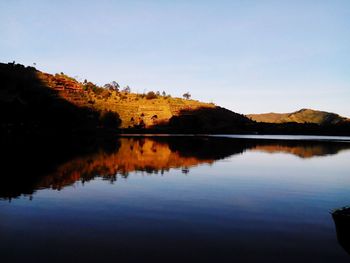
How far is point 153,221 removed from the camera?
19.0 metres

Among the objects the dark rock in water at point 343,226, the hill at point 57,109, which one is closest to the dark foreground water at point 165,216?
the dark rock in water at point 343,226

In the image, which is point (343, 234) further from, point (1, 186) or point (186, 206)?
point (1, 186)

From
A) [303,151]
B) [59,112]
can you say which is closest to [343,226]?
[303,151]

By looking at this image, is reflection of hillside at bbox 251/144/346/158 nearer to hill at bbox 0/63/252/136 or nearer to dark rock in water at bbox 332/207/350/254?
dark rock in water at bbox 332/207/350/254

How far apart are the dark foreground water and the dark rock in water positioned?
0.46ft

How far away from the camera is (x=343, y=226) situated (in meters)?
15.6

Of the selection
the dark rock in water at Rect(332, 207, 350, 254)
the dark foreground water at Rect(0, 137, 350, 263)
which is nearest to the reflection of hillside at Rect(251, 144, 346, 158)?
the dark foreground water at Rect(0, 137, 350, 263)

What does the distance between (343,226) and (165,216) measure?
9014mm

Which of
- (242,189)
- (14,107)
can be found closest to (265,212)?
(242,189)

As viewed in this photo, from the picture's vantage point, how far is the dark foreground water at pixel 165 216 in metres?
14.3

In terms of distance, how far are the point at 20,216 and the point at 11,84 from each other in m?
132

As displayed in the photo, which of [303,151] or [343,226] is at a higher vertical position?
[303,151]

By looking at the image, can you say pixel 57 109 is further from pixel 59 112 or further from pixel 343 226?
pixel 343 226

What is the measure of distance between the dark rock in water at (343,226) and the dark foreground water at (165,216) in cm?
14
